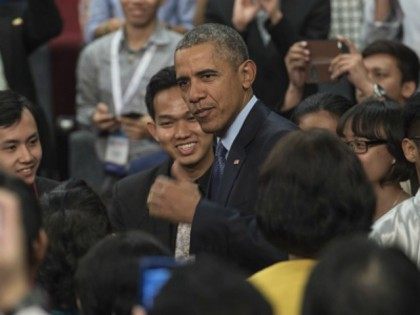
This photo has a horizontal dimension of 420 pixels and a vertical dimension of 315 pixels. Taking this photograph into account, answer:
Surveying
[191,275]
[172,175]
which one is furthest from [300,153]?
[172,175]

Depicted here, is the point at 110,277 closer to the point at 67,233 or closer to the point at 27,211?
the point at 27,211

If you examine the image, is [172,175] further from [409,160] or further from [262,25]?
[262,25]

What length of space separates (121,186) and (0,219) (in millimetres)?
3318

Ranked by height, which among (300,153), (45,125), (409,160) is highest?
(300,153)

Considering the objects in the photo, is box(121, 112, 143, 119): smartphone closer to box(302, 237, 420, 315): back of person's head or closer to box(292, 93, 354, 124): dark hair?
box(292, 93, 354, 124): dark hair

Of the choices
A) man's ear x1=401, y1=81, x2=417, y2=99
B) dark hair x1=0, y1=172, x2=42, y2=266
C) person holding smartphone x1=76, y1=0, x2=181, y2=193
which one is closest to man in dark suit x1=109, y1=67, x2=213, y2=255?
man's ear x1=401, y1=81, x2=417, y2=99

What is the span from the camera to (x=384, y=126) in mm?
5738

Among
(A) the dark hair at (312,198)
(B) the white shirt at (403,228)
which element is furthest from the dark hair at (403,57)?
(A) the dark hair at (312,198)

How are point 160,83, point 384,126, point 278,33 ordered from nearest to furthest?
point 384,126, point 160,83, point 278,33

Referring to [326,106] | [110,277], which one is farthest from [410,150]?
[110,277]

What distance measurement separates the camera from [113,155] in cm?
812

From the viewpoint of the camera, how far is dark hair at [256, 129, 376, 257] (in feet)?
12.0

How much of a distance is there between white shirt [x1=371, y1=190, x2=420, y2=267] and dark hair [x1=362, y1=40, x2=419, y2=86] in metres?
2.52

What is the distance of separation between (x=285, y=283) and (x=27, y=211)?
926mm
